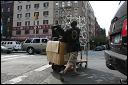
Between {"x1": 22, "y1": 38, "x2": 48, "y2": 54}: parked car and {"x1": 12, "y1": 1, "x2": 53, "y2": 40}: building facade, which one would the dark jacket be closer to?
{"x1": 22, "y1": 38, "x2": 48, "y2": 54}: parked car

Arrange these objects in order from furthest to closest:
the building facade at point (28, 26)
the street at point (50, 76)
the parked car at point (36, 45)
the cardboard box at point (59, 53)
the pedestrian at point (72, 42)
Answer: the building facade at point (28, 26) → the parked car at point (36, 45) → the cardboard box at point (59, 53) → the pedestrian at point (72, 42) → the street at point (50, 76)

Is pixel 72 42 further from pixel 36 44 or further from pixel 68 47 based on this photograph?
pixel 36 44

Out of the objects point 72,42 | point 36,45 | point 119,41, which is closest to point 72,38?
point 72,42

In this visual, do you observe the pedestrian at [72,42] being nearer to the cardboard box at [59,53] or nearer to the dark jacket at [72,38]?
the dark jacket at [72,38]

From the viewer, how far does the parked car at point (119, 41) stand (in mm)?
5541

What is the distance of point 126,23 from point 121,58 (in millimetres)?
675

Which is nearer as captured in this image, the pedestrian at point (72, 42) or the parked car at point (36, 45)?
the pedestrian at point (72, 42)

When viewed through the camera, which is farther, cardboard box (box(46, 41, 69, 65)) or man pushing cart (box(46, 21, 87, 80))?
cardboard box (box(46, 41, 69, 65))

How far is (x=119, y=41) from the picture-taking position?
20.1 feet

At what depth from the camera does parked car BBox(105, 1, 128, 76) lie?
5541mm

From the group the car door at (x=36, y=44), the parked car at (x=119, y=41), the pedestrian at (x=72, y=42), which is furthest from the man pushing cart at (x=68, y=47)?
the car door at (x=36, y=44)

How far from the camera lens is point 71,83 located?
6.64 meters

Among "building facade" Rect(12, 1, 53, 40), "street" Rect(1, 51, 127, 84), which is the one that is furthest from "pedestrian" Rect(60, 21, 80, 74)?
"building facade" Rect(12, 1, 53, 40)

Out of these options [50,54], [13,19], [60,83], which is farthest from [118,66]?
[13,19]
